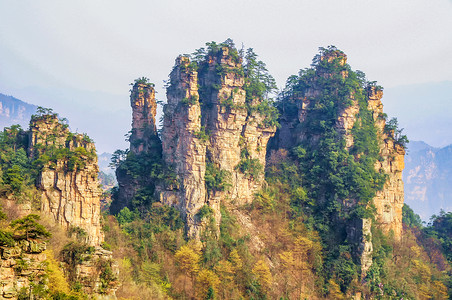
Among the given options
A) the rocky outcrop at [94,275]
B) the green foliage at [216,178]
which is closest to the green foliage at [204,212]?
the green foliage at [216,178]

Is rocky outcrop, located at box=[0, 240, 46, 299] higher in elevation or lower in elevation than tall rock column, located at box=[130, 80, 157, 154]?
lower

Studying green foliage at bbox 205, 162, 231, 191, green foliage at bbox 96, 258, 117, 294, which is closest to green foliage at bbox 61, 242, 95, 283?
green foliage at bbox 96, 258, 117, 294

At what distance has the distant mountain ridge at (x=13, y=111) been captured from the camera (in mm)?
150750

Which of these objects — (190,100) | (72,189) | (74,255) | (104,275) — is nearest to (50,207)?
(72,189)

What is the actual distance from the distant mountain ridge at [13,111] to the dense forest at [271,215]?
459ft

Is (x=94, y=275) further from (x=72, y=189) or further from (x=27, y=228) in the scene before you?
(x=72, y=189)

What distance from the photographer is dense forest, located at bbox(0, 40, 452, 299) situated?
24.9 m

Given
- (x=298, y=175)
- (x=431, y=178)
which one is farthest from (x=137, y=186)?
(x=431, y=178)

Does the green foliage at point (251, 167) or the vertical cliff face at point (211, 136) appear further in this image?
the green foliage at point (251, 167)

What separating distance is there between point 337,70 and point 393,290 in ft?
70.7

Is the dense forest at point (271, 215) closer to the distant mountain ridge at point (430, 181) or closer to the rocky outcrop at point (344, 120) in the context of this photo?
the rocky outcrop at point (344, 120)

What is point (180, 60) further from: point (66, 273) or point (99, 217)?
point (66, 273)

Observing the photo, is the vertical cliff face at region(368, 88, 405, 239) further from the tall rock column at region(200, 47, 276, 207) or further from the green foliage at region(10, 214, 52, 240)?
the green foliage at region(10, 214, 52, 240)

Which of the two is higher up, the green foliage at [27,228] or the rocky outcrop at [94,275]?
the green foliage at [27,228]
